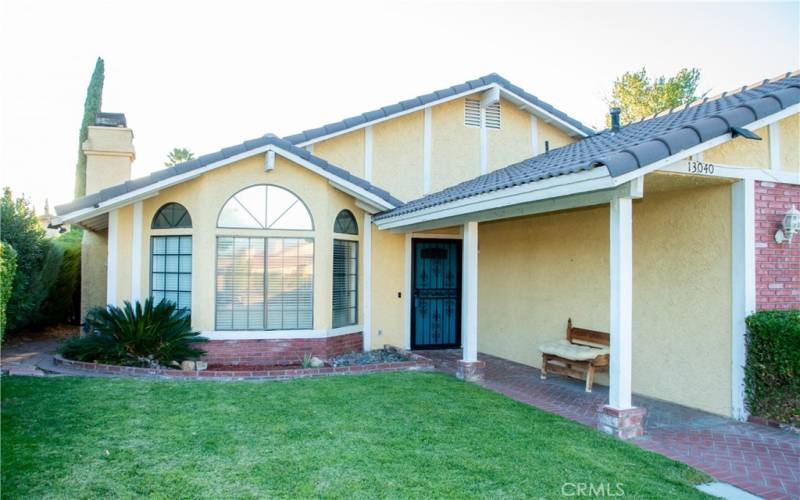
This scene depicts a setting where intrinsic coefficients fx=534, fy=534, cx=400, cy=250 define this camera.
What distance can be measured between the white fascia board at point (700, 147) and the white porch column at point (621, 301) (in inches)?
22.1

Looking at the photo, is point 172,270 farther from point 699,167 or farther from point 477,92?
point 699,167

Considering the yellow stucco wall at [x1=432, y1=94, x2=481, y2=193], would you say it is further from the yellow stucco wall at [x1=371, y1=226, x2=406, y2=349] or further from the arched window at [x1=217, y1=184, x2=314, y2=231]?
the arched window at [x1=217, y1=184, x2=314, y2=231]

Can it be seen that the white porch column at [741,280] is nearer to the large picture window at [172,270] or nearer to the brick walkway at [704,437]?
the brick walkway at [704,437]

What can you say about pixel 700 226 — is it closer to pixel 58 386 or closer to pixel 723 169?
pixel 723 169

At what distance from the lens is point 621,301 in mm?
6211

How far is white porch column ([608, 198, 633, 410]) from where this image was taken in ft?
20.2

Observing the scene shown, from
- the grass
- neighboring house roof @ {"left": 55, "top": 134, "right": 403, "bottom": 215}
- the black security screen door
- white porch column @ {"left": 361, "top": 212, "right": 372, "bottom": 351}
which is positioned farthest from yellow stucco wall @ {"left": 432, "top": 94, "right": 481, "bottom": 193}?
the grass

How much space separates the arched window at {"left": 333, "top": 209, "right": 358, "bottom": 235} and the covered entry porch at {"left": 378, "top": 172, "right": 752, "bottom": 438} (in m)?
2.10

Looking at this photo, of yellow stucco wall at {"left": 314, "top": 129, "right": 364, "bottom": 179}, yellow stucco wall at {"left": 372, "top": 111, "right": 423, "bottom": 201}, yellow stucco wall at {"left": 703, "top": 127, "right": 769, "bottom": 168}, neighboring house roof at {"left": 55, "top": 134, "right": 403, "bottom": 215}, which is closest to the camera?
yellow stucco wall at {"left": 703, "top": 127, "right": 769, "bottom": 168}

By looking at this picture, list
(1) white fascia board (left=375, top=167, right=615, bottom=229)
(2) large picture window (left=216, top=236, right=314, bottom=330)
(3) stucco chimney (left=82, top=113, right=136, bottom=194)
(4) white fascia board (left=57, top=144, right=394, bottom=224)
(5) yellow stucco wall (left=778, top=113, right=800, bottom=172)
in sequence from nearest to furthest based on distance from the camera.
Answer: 1. (1) white fascia board (left=375, top=167, right=615, bottom=229)
2. (5) yellow stucco wall (left=778, top=113, right=800, bottom=172)
3. (4) white fascia board (left=57, top=144, right=394, bottom=224)
4. (2) large picture window (left=216, top=236, right=314, bottom=330)
5. (3) stucco chimney (left=82, top=113, right=136, bottom=194)

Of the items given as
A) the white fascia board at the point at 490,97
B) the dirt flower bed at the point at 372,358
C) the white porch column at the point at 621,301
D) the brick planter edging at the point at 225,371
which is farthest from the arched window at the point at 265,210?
the white porch column at the point at 621,301

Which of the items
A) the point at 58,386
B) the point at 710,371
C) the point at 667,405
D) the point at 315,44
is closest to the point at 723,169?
the point at 710,371

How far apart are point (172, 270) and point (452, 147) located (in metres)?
6.97

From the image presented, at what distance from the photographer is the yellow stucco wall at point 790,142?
724cm
